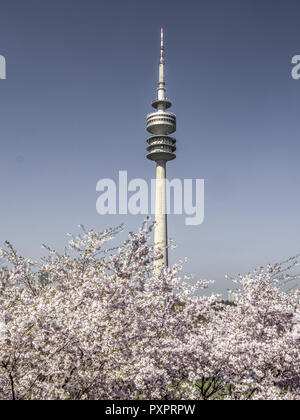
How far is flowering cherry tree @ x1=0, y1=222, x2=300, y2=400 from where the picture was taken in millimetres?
8242

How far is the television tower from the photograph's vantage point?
7244 centimetres

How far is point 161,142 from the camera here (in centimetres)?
7294

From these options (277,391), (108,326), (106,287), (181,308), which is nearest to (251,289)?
(181,308)

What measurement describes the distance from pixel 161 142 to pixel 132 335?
65.1 meters

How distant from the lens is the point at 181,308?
13.3m

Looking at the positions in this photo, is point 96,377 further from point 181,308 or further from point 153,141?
point 153,141

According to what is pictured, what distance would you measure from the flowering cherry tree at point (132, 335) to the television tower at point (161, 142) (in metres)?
57.3

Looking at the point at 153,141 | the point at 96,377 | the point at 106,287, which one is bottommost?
the point at 96,377

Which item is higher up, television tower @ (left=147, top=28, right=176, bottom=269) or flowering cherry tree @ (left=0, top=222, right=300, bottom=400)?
television tower @ (left=147, top=28, right=176, bottom=269)

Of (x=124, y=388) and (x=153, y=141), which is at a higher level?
(x=153, y=141)

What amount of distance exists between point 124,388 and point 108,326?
186cm

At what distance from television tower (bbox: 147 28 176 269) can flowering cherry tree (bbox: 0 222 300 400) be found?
2255 inches

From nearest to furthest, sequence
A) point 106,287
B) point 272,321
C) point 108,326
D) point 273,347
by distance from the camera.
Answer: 1. point 108,326
2. point 273,347
3. point 106,287
4. point 272,321

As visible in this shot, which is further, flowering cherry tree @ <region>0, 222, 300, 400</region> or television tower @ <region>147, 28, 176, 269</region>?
television tower @ <region>147, 28, 176, 269</region>
